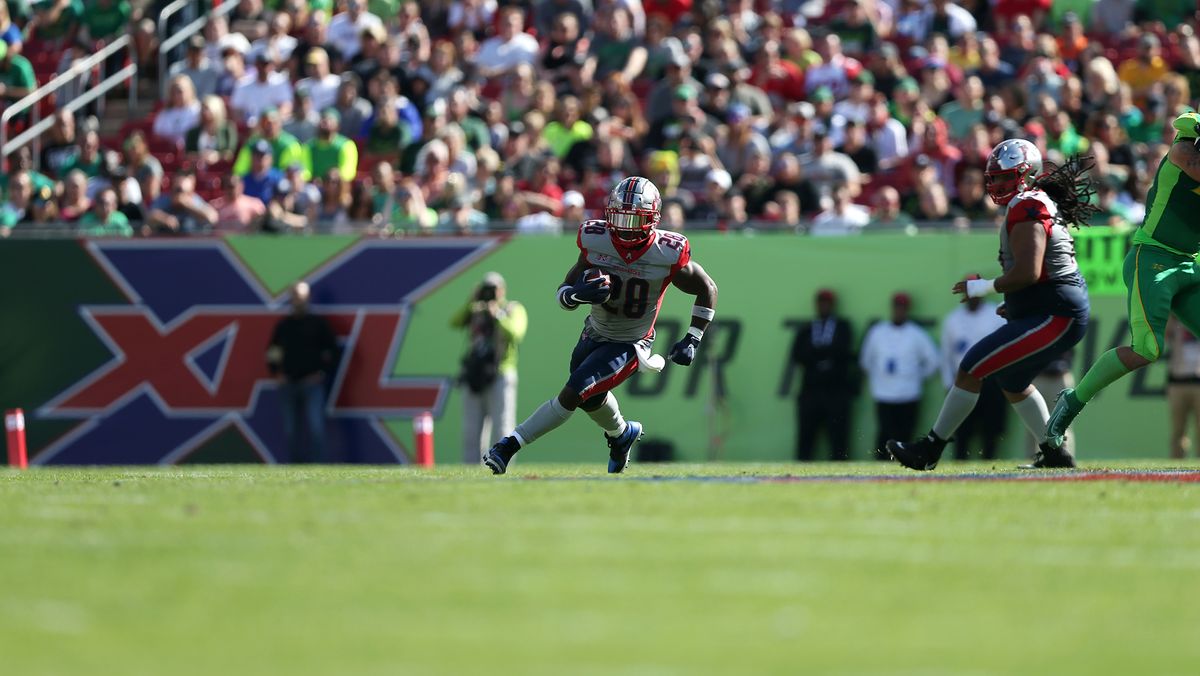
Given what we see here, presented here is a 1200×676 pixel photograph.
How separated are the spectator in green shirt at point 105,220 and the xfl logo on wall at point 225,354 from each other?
23 centimetres

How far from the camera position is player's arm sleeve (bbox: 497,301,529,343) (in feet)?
52.9

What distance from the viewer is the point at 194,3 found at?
848 inches

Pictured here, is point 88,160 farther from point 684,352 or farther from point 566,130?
point 684,352

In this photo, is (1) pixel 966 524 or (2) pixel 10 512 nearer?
(1) pixel 966 524

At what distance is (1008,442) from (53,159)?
10.4 meters

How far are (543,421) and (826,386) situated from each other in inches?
234

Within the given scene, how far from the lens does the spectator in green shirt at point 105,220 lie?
56.9 feet

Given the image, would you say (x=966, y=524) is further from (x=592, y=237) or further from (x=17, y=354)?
(x=17, y=354)

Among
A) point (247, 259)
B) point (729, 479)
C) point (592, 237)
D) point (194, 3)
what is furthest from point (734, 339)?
point (194, 3)

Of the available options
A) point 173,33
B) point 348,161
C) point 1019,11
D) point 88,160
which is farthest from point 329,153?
point 1019,11

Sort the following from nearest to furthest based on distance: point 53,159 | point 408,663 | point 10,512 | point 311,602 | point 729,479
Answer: point 408,663 < point 311,602 < point 10,512 < point 729,479 < point 53,159

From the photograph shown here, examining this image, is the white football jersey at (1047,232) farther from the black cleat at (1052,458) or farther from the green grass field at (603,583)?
the green grass field at (603,583)

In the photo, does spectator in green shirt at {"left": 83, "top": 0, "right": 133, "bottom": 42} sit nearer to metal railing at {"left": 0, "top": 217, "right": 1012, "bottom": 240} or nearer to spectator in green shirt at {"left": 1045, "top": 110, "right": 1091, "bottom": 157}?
metal railing at {"left": 0, "top": 217, "right": 1012, "bottom": 240}

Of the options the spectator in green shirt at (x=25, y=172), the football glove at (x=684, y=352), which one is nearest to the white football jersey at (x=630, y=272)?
the football glove at (x=684, y=352)
